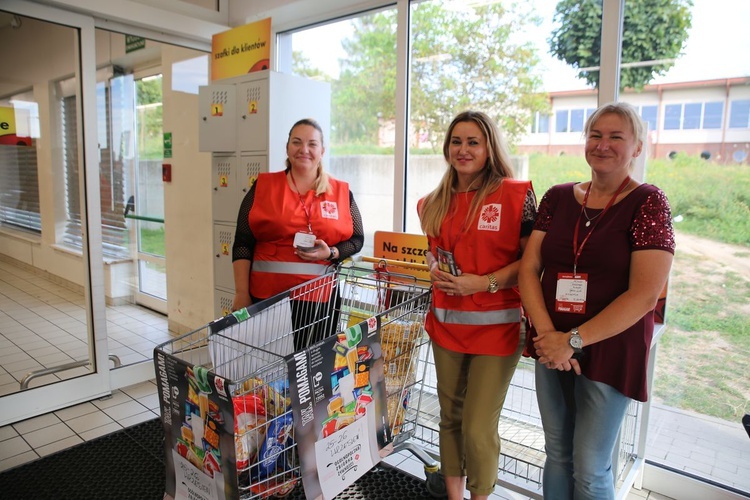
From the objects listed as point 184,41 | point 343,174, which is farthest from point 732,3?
point 184,41

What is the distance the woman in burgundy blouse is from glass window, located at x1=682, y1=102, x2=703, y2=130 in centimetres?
90

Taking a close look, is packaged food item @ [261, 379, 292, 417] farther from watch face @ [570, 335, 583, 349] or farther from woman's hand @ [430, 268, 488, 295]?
watch face @ [570, 335, 583, 349]

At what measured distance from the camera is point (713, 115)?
2.38 metres

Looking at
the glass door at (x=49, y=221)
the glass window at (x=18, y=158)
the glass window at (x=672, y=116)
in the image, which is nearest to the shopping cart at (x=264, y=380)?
the glass window at (x=672, y=116)

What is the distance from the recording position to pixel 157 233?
5.29m

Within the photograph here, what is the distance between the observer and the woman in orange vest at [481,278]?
79.5 inches

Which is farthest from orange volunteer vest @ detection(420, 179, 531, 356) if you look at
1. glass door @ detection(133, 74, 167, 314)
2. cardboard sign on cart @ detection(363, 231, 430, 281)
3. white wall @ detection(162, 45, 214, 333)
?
glass door @ detection(133, 74, 167, 314)

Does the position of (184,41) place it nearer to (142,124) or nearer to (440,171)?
(142,124)

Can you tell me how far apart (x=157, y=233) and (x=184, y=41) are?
202 cm

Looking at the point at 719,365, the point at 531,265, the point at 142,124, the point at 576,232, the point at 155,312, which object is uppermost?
the point at 142,124

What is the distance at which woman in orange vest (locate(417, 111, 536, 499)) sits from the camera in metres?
2.02

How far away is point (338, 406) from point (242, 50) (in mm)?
3154

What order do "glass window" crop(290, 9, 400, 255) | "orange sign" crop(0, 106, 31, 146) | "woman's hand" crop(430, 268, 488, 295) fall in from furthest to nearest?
"glass window" crop(290, 9, 400, 255)
"orange sign" crop(0, 106, 31, 146)
"woman's hand" crop(430, 268, 488, 295)

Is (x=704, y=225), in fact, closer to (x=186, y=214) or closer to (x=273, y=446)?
(x=273, y=446)
